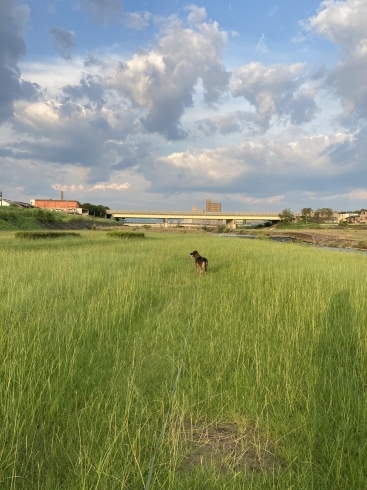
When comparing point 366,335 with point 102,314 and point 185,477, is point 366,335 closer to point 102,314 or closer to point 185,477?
point 185,477

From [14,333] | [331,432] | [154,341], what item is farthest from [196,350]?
[14,333]

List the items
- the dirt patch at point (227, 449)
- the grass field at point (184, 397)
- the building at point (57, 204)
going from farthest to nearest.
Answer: the building at point (57, 204), the dirt patch at point (227, 449), the grass field at point (184, 397)

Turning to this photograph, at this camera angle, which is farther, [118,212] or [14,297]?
[118,212]

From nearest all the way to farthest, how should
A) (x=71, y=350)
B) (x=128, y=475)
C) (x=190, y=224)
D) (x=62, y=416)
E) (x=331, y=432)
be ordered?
(x=128, y=475) → (x=331, y=432) → (x=62, y=416) → (x=71, y=350) → (x=190, y=224)

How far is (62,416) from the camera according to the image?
110 inches

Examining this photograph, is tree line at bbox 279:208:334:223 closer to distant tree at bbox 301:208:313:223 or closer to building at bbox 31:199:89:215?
distant tree at bbox 301:208:313:223

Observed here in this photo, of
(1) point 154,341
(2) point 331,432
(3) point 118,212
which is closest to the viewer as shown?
(2) point 331,432

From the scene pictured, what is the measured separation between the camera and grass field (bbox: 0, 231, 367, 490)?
219 centimetres

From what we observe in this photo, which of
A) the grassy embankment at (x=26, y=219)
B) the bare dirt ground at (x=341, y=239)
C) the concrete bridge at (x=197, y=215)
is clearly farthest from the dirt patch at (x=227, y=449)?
the concrete bridge at (x=197, y=215)

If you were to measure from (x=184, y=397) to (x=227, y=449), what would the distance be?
63cm

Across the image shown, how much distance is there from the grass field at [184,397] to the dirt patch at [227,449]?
0.03ft

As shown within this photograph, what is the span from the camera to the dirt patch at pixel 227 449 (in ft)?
7.59

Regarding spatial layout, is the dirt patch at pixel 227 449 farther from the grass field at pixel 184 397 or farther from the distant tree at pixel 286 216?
the distant tree at pixel 286 216

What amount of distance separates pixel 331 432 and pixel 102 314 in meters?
4.09
